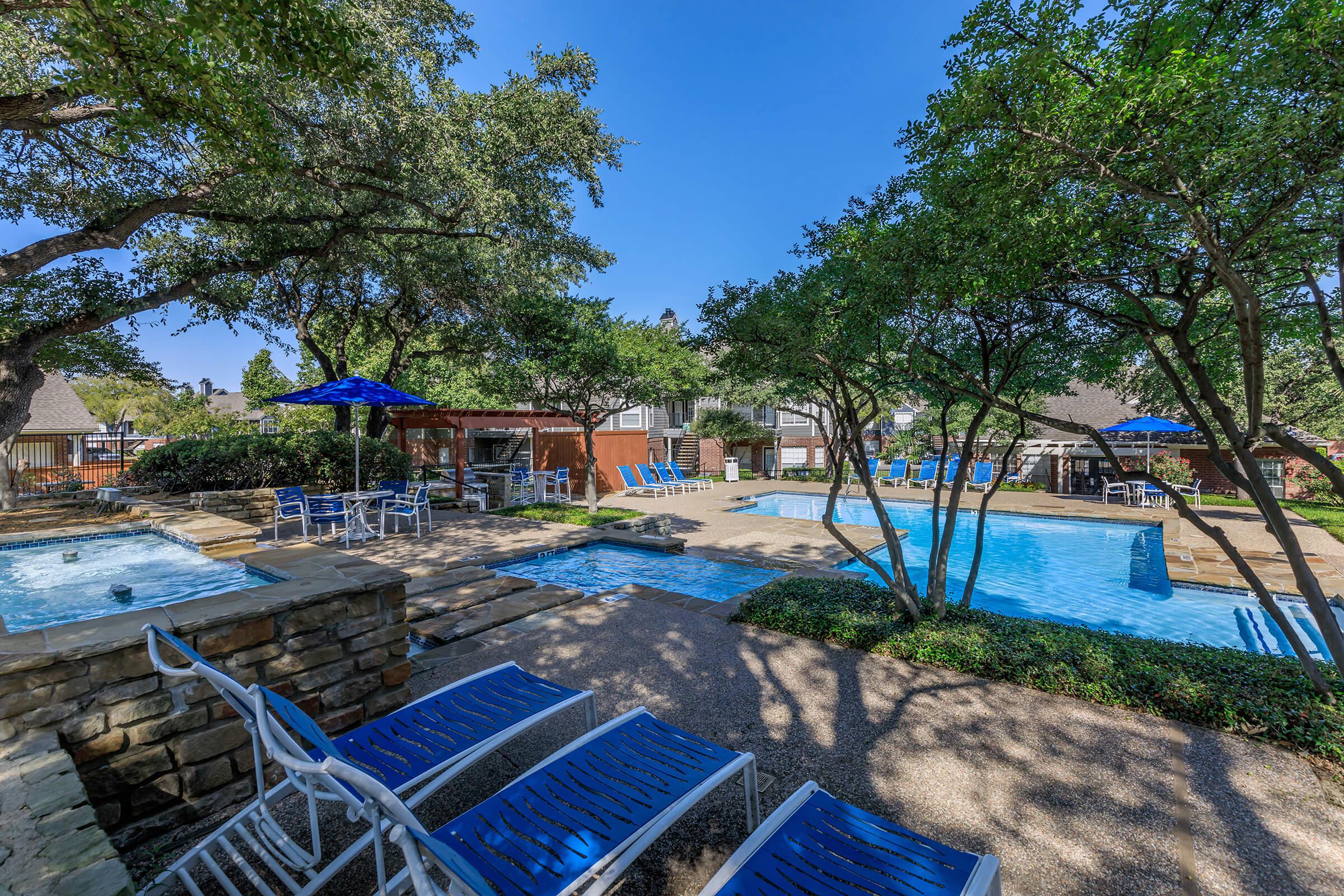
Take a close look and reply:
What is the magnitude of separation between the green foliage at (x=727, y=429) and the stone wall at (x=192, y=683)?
2179cm

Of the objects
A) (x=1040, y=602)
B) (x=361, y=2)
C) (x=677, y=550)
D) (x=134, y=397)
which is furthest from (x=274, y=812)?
(x=134, y=397)

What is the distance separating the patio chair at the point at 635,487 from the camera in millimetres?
18234

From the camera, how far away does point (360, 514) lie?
29.1 feet

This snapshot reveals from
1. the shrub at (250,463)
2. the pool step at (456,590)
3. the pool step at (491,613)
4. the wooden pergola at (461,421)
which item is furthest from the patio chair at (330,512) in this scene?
the wooden pergola at (461,421)

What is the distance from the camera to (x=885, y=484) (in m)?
20.5

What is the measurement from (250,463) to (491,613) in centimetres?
809

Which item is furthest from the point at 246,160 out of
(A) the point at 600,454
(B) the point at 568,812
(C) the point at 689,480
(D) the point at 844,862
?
(C) the point at 689,480

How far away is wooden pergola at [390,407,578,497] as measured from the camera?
1358cm

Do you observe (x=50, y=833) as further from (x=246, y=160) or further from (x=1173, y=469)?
(x=1173, y=469)

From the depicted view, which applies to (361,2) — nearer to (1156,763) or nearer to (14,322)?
(14,322)

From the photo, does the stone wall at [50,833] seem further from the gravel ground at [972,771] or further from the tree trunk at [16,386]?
the tree trunk at [16,386]

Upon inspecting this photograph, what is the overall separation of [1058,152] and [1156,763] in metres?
3.33

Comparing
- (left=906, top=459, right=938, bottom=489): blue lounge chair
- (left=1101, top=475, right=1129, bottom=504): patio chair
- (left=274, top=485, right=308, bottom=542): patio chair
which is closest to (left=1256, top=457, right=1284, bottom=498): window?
(left=1101, top=475, right=1129, bottom=504): patio chair

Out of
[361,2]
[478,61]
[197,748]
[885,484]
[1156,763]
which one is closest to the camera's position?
[197,748]
